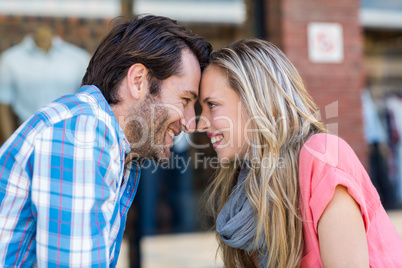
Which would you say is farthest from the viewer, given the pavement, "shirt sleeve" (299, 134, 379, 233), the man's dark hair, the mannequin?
the pavement

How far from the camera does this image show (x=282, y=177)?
1724 mm

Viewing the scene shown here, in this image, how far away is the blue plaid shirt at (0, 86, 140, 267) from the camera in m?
1.19

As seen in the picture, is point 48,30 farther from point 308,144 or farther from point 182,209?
point 308,144

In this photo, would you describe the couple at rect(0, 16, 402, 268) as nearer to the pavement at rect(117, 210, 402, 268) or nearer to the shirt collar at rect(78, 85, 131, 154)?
the shirt collar at rect(78, 85, 131, 154)

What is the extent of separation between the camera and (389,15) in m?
4.87

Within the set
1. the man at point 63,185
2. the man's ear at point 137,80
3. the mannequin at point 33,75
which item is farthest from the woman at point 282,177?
the mannequin at point 33,75

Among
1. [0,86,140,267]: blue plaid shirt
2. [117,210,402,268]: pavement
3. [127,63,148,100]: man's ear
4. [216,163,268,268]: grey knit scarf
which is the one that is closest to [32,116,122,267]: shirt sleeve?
[0,86,140,267]: blue plaid shirt

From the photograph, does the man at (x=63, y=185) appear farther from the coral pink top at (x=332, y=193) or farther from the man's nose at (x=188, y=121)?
the coral pink top at (x=332, y=193)

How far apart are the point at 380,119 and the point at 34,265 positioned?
4582 millimetres

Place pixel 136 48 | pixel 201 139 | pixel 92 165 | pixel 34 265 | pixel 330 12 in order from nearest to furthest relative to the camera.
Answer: pixel 92 165 < pixel 34 265 < pixel 136 48 < pixel 330 12 < pixel 201 139

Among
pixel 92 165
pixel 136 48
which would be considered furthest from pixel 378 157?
pixel 92 165

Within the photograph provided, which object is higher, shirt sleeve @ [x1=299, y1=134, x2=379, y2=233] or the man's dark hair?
the man's dark hair

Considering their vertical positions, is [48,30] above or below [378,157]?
above

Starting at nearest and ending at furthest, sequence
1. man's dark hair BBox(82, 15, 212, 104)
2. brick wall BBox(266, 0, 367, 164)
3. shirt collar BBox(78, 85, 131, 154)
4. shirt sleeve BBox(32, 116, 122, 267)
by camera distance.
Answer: shirt sleeve BBox(32, 116, 122, 267), shirt collar BBox(78, 85, 131, 154), man's dark hair BBox(82, 15, 212, 104), brick wall BBox(266, 0, 367, 164)
